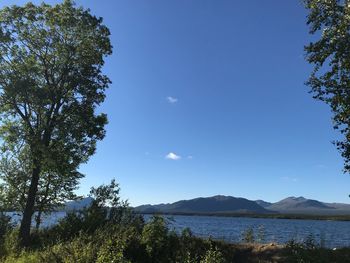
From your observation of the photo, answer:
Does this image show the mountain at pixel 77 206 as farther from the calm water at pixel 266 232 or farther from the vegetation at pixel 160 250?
the vegetation at pixel 160 250

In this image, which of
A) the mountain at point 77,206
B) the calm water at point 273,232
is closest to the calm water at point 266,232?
the calm water at point 273,232

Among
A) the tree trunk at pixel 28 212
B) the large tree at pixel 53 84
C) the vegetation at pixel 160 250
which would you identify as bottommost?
the vegetation at pixel 160 250

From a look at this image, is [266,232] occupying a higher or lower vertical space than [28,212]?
higher

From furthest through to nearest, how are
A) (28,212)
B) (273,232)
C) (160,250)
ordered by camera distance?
(273,232), (28,212), (160,250)

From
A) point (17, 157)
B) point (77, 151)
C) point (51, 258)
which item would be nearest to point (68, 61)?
point (77, 151)

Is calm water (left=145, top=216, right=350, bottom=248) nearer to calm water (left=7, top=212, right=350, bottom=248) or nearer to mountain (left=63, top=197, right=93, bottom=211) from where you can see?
calm water (left=7, top=212, right=350, bottom=248)

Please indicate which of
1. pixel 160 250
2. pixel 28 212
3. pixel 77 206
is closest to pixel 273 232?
pixel 77 206

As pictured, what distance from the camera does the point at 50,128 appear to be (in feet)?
96.5

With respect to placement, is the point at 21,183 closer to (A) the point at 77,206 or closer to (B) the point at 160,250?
(A) the point at 77,206

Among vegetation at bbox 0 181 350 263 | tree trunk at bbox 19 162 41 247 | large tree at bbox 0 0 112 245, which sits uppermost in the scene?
large tree at bbox 0 0 112 245

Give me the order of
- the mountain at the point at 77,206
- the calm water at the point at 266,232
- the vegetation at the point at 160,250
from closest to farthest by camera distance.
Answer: the vegetation at the point at 160,250, the calm water at the point at 266,232, the mountain at the point at 77,206

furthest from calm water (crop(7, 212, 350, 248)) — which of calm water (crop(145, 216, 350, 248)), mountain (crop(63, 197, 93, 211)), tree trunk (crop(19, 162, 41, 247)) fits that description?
tree trunk (crop(19, 162, 41, 247))

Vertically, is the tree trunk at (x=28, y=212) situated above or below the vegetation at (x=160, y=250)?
above

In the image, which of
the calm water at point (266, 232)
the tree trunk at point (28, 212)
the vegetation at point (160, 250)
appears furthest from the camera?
the tree trunk at point (28, 212)
